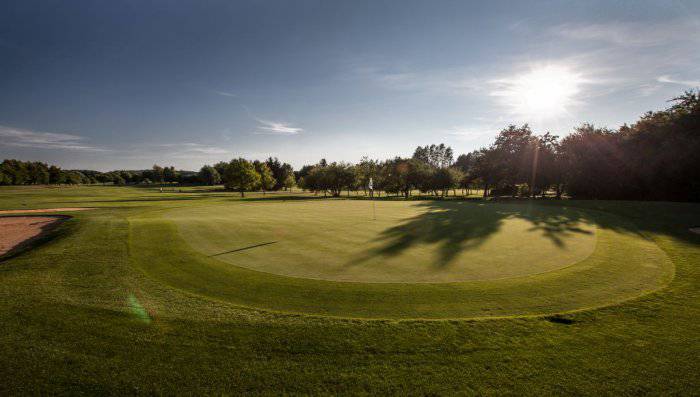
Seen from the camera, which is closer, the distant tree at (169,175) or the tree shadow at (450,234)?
the tree shadow at (450,234)

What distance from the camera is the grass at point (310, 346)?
195 inches

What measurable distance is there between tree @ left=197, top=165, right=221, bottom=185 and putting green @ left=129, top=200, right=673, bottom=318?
457ft

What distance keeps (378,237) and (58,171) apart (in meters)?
175

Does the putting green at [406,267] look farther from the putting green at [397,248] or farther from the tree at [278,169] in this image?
the tree at [278,169]

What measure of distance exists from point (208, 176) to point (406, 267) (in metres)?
156

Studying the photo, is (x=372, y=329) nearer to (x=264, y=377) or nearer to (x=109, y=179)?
(x=264, y=377)

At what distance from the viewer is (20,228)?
21094 mm

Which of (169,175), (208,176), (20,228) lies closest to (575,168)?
(20,228)

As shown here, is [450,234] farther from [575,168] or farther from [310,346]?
[575,168]

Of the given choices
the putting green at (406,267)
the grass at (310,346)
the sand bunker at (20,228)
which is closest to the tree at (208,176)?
the sand bunker at (20,228)

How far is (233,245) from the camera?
15773 millimetres

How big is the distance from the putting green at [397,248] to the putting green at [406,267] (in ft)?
0.20

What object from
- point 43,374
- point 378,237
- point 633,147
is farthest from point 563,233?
point 633,147

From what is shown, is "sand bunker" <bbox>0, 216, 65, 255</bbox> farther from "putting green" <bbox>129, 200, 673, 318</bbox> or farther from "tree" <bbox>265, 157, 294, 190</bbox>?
"tree" <bbox>265, 157, 294, 190</bbox>
